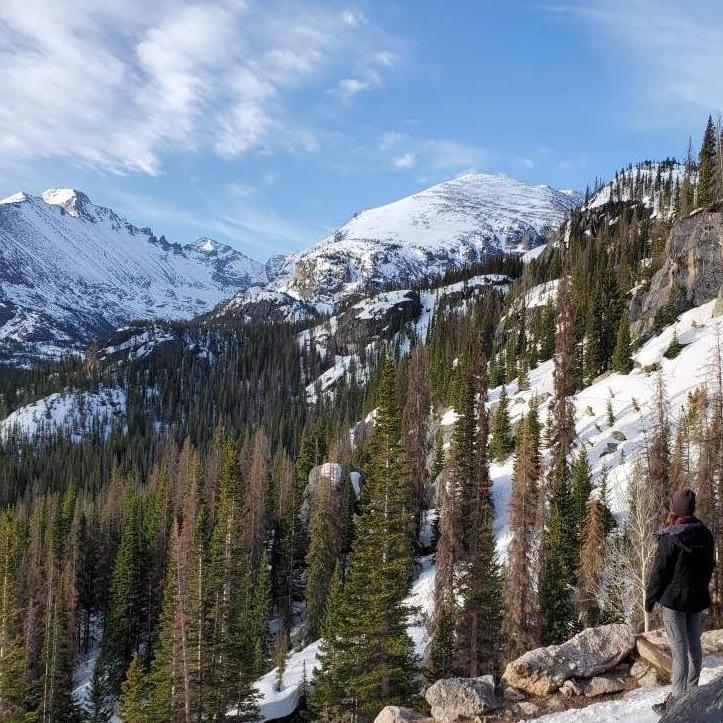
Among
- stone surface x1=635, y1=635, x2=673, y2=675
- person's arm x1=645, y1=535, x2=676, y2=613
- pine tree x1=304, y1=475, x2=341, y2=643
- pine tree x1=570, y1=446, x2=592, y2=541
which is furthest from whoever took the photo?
pine tree x1=304, y1=475, x2=341, y2=643

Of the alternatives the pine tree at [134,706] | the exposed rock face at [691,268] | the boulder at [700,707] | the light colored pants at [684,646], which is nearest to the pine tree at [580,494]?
the pine tree at [134,706]

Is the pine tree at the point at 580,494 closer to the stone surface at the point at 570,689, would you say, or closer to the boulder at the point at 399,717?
the stone surface at the point at 570,689

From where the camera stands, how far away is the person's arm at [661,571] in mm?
7922

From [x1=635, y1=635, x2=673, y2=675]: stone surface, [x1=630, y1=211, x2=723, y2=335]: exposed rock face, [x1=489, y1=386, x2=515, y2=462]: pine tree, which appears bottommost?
[x1=635, y1=635, x2=673, y2=675]: stone surface

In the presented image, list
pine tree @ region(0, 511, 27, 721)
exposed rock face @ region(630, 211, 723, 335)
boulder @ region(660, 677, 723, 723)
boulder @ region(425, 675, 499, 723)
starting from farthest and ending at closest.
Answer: exposed rock face @ region(630, 211, 723, 335) < pine tree @ region(0, 511, 27, 721) < boulder @ region(425, 675, 499, 723) < boulder @ region(660, 677, 723, 723)

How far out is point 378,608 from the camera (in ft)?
72.6

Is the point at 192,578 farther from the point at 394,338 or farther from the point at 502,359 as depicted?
the point at 394,338

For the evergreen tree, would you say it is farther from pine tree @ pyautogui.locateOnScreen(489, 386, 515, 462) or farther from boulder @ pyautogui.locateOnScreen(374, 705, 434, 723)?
pine tree @ pyautogui.locateOnScreen(489, 386, 515, 462)

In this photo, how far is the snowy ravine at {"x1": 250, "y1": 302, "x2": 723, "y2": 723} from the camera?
39031 mm

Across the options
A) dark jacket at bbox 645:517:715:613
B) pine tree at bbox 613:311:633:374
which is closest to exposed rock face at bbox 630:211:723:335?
pine tree at bbox 613:311:633:374

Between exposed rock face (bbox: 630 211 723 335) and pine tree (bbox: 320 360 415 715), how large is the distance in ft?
188

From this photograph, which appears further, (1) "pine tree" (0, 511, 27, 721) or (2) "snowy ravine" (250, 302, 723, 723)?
(2) "snowy ravine" (250, 302, 723, 723)

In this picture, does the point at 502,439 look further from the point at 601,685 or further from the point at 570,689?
the point at 570,689

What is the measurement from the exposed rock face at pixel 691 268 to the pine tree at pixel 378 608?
57.2m
